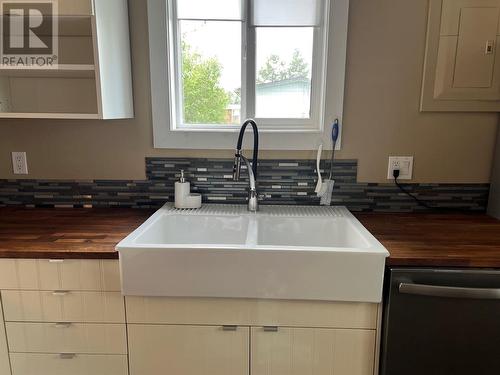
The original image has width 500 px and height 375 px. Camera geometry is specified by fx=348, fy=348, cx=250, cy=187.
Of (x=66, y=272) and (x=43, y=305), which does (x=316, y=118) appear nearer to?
(x=66, y=272)

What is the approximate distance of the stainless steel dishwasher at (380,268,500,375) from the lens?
1090 millimetres

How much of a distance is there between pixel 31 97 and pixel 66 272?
0.92 metres

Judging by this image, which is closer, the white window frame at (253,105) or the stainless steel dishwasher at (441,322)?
the stainless steel dishwasher at (441,322)

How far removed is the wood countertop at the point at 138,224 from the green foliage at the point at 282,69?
73cm

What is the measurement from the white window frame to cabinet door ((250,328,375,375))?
2.66 feet

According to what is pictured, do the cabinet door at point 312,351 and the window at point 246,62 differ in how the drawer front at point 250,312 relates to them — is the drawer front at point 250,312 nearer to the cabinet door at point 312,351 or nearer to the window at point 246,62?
the cabinet door at point 312,351

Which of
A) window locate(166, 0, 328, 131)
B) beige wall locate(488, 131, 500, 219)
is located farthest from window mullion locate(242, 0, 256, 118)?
beige wall locate(488, 131, 500, 219)

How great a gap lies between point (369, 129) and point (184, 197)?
2.98 ft

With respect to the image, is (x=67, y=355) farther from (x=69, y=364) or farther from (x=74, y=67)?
(x=74, y=67)

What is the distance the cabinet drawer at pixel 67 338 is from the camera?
1.21 metres

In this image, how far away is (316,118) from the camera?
1684 millimetres

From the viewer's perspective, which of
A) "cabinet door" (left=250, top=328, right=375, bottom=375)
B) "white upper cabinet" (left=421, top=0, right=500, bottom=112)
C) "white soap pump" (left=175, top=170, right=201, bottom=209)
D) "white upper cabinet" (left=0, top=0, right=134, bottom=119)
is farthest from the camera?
"white soap pump" (left=175, top=170, right=201, bottom=209)

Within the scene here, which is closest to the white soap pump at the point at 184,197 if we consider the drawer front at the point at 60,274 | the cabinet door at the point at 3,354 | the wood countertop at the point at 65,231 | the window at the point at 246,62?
the wood countertop at the point at 65,231

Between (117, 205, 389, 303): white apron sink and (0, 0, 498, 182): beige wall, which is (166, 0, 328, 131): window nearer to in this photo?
(0, 0, 498, 182): beige wall
